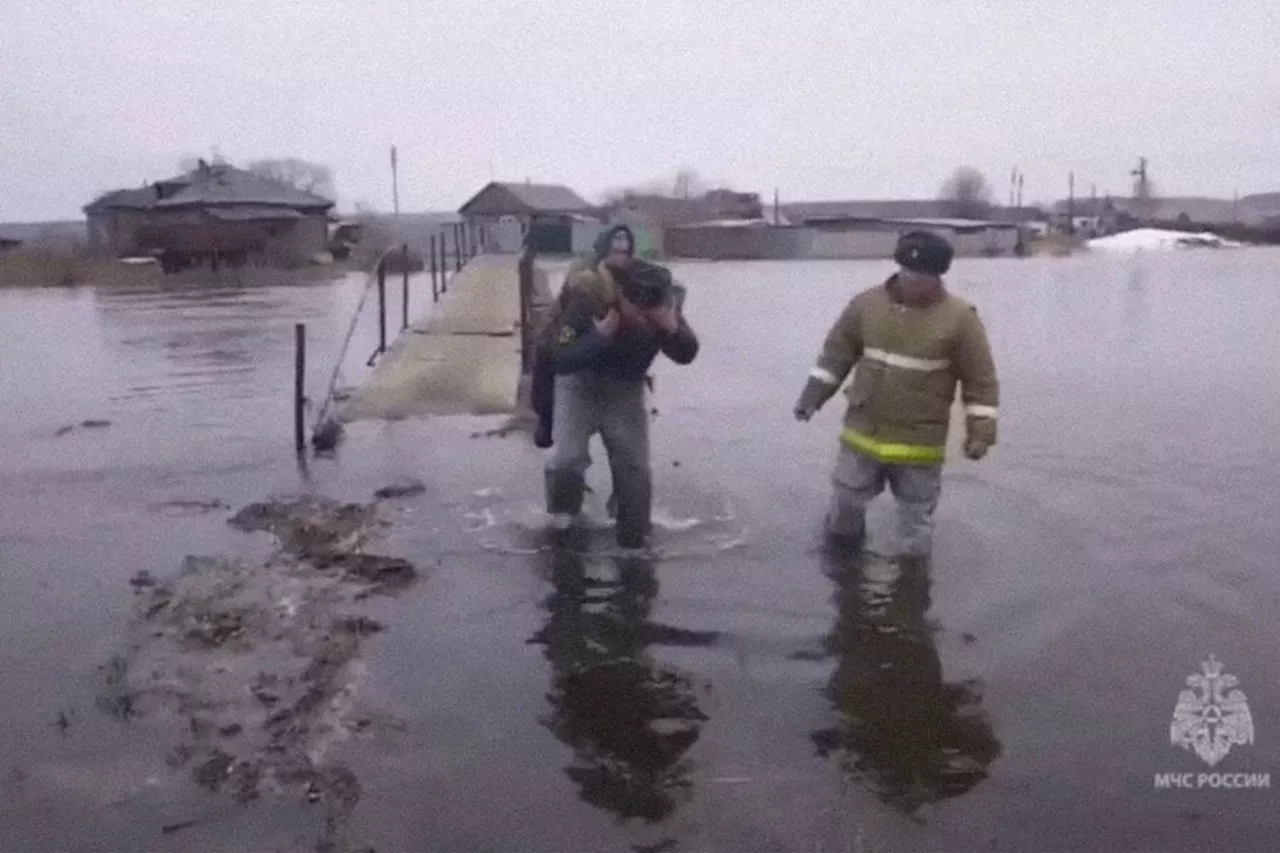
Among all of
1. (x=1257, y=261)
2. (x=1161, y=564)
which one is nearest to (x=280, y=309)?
(x=1161, y=564)

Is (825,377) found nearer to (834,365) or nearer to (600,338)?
(834,365)

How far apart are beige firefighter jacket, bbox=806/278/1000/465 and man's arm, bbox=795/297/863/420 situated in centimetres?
2

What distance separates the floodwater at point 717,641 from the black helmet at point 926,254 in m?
1.57

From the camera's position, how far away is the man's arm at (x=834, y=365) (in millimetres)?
6082

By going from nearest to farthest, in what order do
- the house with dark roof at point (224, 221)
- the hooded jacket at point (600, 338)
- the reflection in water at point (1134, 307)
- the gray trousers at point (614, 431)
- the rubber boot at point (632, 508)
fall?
the hooded jacket at point (600, 338), the gray trousers at point (614, 431), the rubber boot at point (632, 508), the reflection in water at point (1134, 307), the house with dark roof at point (224, 221)

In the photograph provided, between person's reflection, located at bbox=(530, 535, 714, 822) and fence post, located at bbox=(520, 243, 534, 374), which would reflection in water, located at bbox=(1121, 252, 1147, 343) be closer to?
fence post, located at bbox=(520, 243, 534, 374)

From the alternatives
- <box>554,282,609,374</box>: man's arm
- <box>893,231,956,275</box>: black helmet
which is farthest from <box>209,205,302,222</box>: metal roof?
<box>893,231,956,275</box>: black helmet

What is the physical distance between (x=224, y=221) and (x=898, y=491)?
168 ft

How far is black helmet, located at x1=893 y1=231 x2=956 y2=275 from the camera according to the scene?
18.5 ft

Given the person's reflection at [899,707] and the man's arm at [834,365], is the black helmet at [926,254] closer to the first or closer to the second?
the man's arm at [834,365]

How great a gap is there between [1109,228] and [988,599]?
103589 millimetres

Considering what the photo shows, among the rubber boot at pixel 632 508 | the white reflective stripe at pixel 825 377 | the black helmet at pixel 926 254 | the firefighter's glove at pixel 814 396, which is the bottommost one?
the rubber boot at pixel 632 508

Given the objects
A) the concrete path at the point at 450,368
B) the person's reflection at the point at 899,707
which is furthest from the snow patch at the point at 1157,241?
the person's reflection at the point at 899,707

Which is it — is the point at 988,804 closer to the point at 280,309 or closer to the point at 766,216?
the point at 280,309
